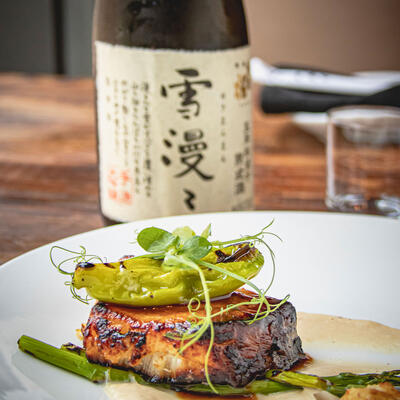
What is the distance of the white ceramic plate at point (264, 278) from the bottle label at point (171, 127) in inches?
4.9

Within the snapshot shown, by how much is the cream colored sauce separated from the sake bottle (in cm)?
33

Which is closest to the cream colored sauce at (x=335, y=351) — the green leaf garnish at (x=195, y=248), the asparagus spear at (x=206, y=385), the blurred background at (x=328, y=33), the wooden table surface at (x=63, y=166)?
the asparagus spear at (x=206, y=385)

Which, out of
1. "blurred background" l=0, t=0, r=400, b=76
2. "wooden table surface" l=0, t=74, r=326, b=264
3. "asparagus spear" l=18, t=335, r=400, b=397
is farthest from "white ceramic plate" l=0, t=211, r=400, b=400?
"blurred background" l=0, t=0, r=400, b=76

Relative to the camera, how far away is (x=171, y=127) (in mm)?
970

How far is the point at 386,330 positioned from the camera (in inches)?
28.4

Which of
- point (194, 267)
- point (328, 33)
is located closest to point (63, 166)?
point (194, 267)

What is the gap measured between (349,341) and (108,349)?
0.90 ft

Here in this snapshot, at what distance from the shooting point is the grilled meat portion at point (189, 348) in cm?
61

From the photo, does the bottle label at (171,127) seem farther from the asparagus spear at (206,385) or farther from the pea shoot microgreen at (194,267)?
the asparagus spear at (206,385)

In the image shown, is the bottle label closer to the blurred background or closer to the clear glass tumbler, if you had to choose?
the clear glass tumbler

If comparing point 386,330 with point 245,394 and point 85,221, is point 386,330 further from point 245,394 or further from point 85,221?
point 85,221

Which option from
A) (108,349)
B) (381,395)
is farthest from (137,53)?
(381,395)

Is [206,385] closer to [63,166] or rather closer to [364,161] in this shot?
[364,161]

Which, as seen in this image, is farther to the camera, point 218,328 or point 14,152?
point 14,152
